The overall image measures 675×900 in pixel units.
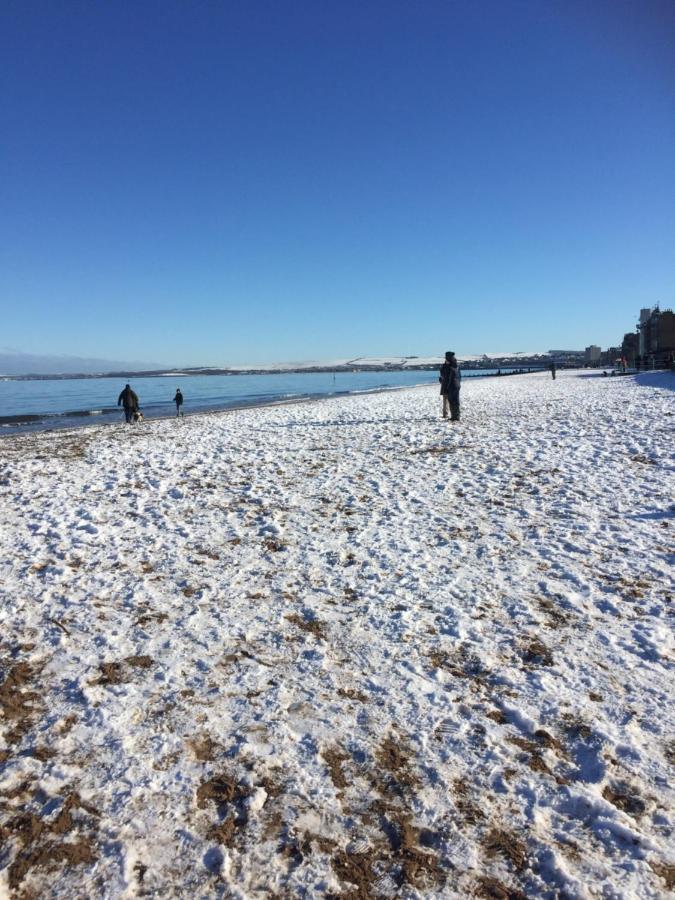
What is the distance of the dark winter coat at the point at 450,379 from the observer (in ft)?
55.9

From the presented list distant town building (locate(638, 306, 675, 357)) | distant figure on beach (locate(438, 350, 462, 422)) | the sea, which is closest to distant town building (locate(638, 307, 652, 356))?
distant town building (locate(638, 306, 675, 357))

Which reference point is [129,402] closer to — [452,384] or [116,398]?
[452,384]

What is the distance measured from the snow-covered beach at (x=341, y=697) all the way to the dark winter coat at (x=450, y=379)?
30.2 feet

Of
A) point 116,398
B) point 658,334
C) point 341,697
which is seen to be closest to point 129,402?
point 341,697

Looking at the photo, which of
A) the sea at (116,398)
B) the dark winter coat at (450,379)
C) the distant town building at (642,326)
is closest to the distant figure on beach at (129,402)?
the sea at (116,398)

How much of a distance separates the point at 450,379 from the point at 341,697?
15.2m

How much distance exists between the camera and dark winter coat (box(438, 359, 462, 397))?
17031 millimetres

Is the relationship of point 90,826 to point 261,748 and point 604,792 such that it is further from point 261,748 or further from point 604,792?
point 604,792

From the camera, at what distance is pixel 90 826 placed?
267 cm

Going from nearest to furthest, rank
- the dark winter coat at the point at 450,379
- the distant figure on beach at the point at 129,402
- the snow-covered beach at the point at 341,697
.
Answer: the snow-covered beach at the point at 341,697, the dark winter coat at the point at 450,379, the distant figure on beach at the point at 129,402

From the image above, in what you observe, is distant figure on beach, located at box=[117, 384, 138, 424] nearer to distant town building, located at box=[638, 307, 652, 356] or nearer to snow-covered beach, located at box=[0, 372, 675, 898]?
snow-covered beach, located at box=[0, 372, 675, 898]

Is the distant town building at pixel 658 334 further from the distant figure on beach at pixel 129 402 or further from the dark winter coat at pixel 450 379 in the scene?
the distant figure on beach at pixel 129 402

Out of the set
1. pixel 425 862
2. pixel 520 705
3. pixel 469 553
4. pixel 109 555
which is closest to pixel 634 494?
pixel 469 553

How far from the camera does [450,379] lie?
1759 centimetres
